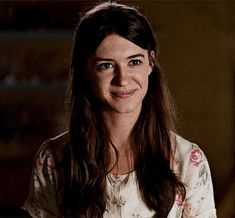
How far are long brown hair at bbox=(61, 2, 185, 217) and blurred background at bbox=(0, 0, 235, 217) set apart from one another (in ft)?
4.13

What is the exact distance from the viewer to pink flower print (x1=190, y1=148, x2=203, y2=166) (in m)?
1.42

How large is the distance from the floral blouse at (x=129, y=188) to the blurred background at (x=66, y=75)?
1.26 metres

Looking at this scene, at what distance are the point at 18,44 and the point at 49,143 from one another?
1.32 m

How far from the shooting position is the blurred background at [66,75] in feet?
8.89

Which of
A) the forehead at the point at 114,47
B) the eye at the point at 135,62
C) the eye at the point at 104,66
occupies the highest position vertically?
the forehead at the point at 114,47

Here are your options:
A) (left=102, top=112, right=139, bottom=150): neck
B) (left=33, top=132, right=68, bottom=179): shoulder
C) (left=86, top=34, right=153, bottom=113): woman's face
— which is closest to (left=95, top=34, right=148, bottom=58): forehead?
(left=86, top=34, right=153, bottom=113): woman's face

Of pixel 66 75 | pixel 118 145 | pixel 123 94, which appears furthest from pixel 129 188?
pixel 66 75

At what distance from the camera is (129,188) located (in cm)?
141

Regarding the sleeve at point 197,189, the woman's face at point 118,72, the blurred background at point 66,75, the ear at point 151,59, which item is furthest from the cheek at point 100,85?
the blurred background at point 66,75

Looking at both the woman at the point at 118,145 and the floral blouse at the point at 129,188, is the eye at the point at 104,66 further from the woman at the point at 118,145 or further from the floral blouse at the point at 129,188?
the floral blouse at the point at 129,188

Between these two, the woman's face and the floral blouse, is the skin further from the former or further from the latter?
the floral blouse

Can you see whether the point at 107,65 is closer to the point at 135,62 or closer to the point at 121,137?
the point at 135,62

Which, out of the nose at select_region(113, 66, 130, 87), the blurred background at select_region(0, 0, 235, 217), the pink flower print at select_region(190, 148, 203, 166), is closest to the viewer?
the nose at select_region(113, 66, 130, 87)

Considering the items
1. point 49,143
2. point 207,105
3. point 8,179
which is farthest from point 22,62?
point 49,143
